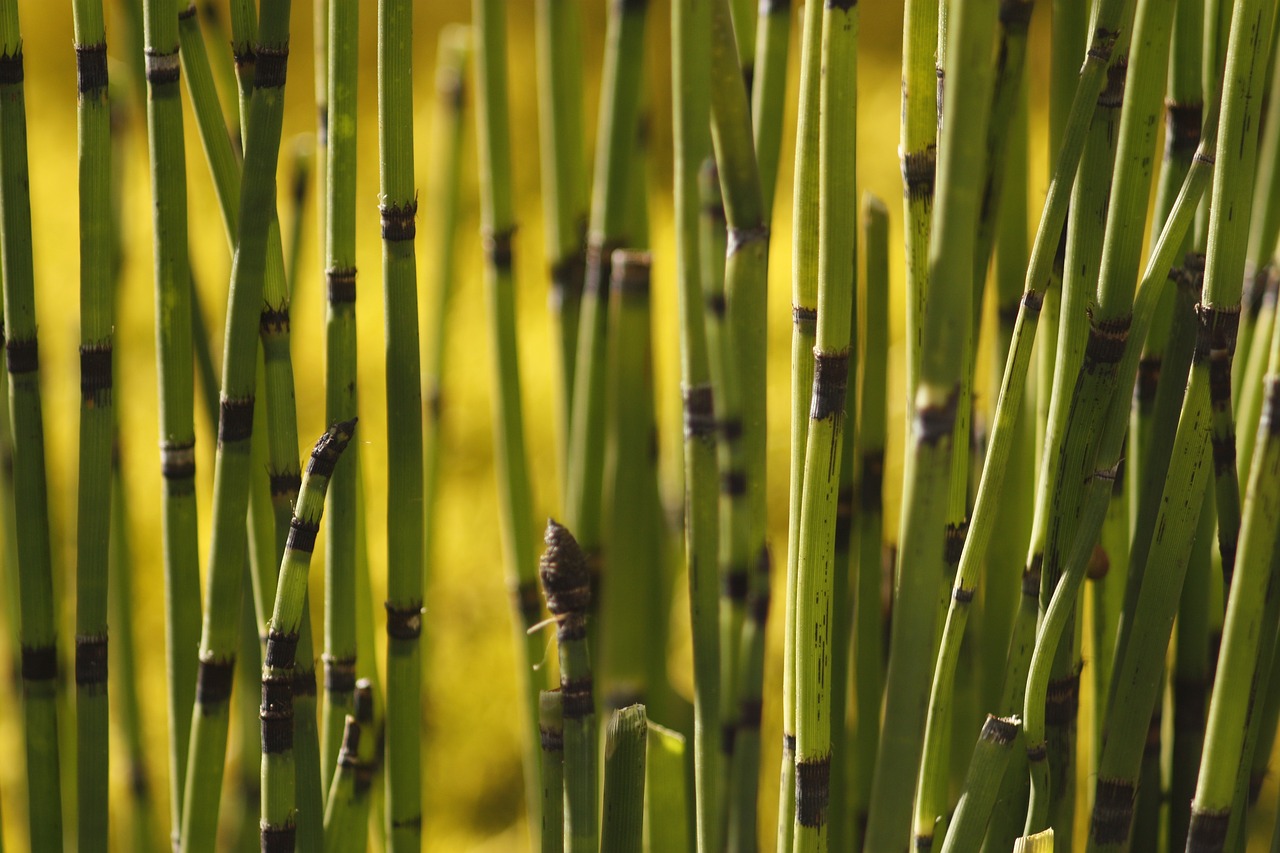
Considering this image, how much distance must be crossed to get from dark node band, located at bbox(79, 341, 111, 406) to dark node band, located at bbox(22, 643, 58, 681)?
87 mm

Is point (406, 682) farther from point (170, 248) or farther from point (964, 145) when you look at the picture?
point (964, 145)

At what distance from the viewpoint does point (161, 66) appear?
33cm

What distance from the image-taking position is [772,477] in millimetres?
1277

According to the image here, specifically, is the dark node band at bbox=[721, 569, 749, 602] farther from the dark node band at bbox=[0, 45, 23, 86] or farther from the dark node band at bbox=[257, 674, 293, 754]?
the dark node band at bbox=[0, 45, 23, 86]

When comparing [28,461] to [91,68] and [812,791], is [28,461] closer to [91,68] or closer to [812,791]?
[91,68]

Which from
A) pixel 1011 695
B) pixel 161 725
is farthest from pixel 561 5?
pixel 161 725

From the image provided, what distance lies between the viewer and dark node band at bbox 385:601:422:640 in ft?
1.22

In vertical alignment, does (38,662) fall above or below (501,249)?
below

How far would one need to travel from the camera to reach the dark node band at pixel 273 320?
349 mm

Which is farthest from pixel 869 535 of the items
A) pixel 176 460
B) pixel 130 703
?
pixel 130 703

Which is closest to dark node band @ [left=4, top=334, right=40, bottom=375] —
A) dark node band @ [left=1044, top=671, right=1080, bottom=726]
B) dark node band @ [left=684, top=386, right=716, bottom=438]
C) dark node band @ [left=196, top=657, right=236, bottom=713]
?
dark node band @ [left=196, top=657, right=236, bottom=713]

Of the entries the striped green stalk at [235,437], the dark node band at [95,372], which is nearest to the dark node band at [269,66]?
the striped green stalk at [235,437]

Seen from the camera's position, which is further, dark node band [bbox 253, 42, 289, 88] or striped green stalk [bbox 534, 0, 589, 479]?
striped green stalk [bbox 534, 0, 589, 479]

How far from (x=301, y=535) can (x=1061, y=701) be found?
9.0 inches
